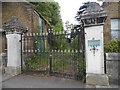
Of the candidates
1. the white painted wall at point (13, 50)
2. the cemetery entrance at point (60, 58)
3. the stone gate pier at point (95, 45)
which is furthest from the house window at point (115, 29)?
the white painted wall at point (13, 50)

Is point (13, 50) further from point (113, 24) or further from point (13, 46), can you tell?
point (113, 24)

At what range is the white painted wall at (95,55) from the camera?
6.77 metres

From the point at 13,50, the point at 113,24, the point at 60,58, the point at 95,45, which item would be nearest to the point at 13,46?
the point at 13,50

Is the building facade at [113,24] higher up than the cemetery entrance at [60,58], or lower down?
higher up

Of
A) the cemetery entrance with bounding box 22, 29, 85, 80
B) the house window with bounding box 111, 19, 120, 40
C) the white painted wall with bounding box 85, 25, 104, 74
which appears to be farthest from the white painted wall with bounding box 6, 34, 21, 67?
the house window with bounding box 111, 19, 120, 40

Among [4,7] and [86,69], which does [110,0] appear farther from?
[4,7]

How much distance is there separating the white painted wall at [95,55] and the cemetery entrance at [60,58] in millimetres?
542

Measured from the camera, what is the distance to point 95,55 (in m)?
6.84

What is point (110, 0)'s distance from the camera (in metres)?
11.4

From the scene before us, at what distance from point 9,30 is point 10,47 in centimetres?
88

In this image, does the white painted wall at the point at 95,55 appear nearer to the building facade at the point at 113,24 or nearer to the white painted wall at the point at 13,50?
the white painted wall at the point at 13,50

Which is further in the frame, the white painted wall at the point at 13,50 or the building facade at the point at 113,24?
the building facade at the point at 113,24

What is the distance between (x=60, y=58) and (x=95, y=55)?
2.07 metres

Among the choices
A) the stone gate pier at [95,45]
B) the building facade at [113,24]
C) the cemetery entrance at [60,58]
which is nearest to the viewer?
the stone gate pier at [95,45]
